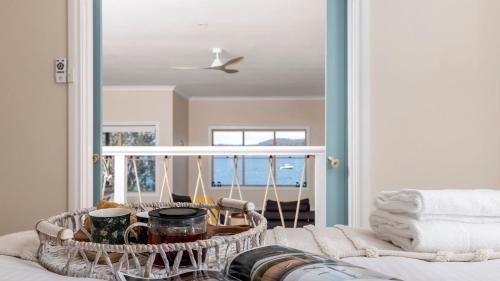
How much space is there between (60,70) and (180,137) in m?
Result: 6.30

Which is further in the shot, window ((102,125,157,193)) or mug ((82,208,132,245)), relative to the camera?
window ((102,125,157,193))

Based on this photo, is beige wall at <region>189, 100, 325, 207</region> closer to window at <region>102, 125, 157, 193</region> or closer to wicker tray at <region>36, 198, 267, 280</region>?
window at <region>102, 125, 157, 193</region>

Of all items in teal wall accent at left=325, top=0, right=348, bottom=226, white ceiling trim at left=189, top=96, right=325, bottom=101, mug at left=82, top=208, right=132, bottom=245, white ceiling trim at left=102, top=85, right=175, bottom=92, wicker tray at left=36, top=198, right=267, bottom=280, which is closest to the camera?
wicker tray at left=36, top=198, right=267, bottom=280

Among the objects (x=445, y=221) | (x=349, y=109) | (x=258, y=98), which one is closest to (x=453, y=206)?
(x=445, y=221)

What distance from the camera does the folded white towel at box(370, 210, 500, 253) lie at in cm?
79

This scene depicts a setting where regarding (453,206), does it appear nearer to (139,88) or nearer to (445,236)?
(445,236)

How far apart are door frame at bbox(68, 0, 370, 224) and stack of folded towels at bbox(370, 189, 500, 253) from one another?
3.16 ft

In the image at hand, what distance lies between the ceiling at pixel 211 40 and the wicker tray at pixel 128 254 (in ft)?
9.11

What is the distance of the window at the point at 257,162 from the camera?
8.93 m

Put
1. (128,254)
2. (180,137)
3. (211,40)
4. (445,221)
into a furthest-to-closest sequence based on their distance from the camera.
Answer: (180,137) < (211,40) < (445,221) < (128,254)

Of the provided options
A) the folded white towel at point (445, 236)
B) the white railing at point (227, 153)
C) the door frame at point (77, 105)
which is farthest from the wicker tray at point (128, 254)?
the white railing at point (227, 153)

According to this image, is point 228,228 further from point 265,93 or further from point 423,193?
point 265,93

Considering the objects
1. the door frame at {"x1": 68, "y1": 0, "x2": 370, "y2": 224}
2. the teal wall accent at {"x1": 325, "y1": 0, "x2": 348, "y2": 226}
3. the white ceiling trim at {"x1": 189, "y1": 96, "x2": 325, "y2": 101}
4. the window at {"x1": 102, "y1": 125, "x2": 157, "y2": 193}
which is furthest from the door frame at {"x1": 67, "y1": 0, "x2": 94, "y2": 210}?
the white ceiling trim at {"x1": 189, "y1": 96, "x2": 325, "y2": 101}

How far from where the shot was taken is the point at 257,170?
29.8 ft
